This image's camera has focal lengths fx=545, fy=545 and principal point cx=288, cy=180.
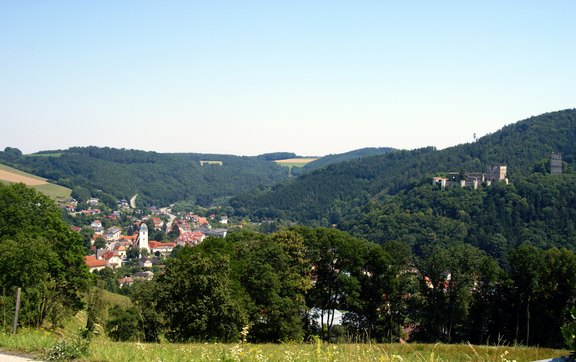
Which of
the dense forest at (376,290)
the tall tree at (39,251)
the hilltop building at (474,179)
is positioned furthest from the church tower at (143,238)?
the tall tree at (39,251)

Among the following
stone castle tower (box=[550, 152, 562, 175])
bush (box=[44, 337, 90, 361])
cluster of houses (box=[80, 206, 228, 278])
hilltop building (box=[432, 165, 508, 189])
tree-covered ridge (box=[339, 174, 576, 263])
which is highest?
stone castle tower (box=[550, 152, 562, 175])

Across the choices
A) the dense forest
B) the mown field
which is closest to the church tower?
the mown field

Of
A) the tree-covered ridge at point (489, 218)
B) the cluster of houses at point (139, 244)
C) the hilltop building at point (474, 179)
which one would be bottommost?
the cluster of houses at point (139, 244)

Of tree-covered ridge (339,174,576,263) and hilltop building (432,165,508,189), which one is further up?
hilltop building (432,165,508,189)

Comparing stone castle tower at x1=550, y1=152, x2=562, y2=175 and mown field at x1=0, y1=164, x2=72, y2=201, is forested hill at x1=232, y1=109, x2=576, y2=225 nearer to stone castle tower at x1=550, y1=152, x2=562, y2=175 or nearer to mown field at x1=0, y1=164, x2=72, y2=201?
stone castle tower at x1=550, y1=152, x2=562, y2=175

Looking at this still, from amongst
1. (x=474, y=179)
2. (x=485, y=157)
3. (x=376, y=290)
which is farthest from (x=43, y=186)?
(x=376, y=290)

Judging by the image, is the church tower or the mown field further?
the mown field

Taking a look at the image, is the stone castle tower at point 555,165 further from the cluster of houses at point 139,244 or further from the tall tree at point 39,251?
the tall tree at point 39,251

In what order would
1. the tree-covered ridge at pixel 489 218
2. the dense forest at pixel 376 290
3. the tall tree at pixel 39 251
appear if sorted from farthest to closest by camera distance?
the tree-covered ridge at pixel 489 218 → the dense forest at pixel 376 290 → the tall tree at pixel 39 251

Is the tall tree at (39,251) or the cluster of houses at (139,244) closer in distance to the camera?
the tall tree at (39,251)

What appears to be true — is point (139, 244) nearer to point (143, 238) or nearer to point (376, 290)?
point (143, 238)

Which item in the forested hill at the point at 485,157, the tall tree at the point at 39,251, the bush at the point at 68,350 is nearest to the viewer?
the bush at the point at 68,350

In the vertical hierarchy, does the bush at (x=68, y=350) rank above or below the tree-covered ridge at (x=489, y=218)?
above
